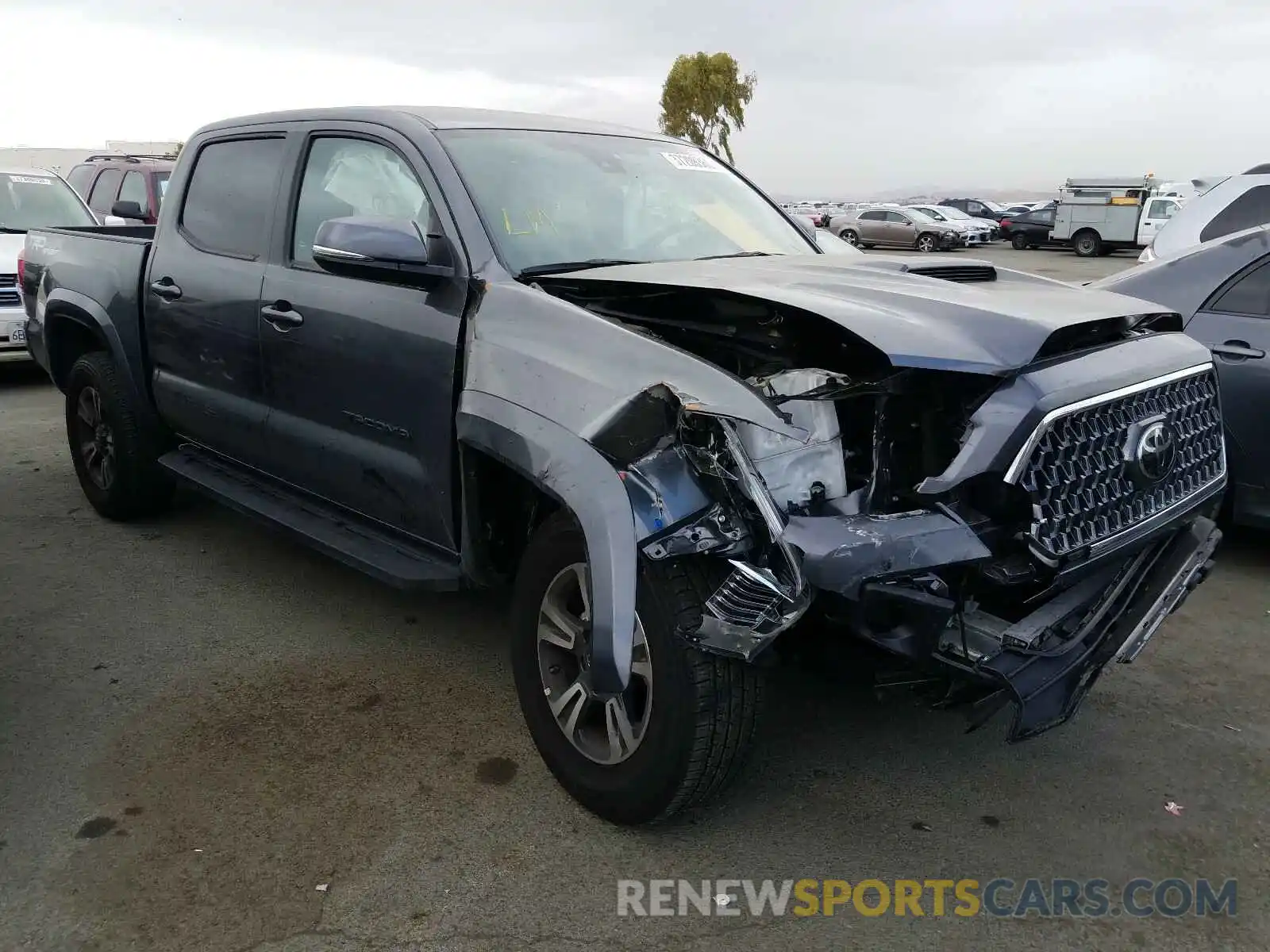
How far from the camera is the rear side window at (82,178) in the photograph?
42.1ft

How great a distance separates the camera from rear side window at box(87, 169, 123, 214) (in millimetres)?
12367

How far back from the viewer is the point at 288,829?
114 inches

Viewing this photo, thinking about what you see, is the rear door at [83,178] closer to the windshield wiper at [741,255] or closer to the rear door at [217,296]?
the rear door at [217,296]

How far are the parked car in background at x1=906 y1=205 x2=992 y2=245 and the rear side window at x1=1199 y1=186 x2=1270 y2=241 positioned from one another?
26.4m

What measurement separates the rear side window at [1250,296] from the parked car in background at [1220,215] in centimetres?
354

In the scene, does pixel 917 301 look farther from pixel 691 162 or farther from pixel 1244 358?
pixel 1244 358

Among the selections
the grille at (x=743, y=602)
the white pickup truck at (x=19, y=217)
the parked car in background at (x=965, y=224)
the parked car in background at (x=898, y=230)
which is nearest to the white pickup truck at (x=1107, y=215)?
the parked car in background at (x=965, y=224)

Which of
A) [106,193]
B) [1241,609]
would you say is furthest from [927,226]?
[1241,609]

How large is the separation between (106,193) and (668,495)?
12221mm

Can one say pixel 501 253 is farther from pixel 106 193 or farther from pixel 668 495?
pixel 106 193

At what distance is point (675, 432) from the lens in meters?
2.58

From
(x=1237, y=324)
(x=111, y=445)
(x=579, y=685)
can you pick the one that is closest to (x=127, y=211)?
(x=111, y=445)

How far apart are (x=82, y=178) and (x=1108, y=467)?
13.6 m
